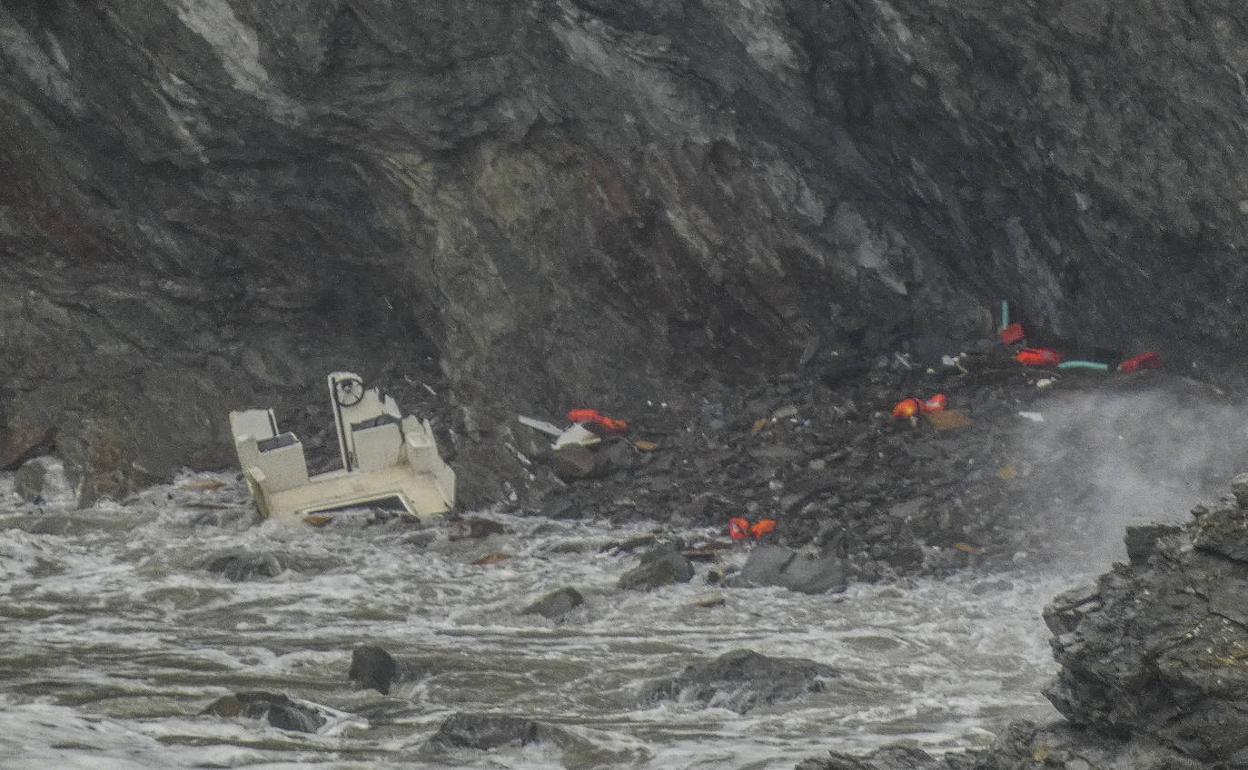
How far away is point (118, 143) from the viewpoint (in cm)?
2098

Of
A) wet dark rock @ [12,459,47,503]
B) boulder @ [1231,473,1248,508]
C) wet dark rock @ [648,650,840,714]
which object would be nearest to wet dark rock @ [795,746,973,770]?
boulder @ [1231,473,1248,508]

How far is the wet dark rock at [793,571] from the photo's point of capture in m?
14.3

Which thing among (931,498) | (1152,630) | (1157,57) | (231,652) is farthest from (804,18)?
(1152,630)

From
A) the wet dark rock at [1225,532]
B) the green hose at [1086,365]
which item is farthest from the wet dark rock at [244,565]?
the wet dark rock at [1225,532]

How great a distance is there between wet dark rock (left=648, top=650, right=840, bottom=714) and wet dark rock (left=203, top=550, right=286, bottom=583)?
5290mm

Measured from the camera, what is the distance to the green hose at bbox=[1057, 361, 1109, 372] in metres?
17.3

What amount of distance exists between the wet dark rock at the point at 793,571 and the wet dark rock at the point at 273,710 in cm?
482

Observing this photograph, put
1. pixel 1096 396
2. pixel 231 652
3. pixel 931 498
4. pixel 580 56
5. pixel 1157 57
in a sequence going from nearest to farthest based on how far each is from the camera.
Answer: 1. pixel 231 652
2. pixel 1157 57
3. pixel 931 498
4. pixel 1096 396
5. pixel 580 56

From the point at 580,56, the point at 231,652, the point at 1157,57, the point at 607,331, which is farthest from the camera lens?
the point at 607,331

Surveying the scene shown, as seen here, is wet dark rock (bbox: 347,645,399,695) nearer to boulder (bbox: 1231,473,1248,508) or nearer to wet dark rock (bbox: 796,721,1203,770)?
wet dark rock (bbox: 796,721,1203,770)

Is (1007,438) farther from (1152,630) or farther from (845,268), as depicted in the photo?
(1152,630)

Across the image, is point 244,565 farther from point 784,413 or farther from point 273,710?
point 784,413

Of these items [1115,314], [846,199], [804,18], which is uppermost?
[804,18]

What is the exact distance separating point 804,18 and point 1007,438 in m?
4.73
